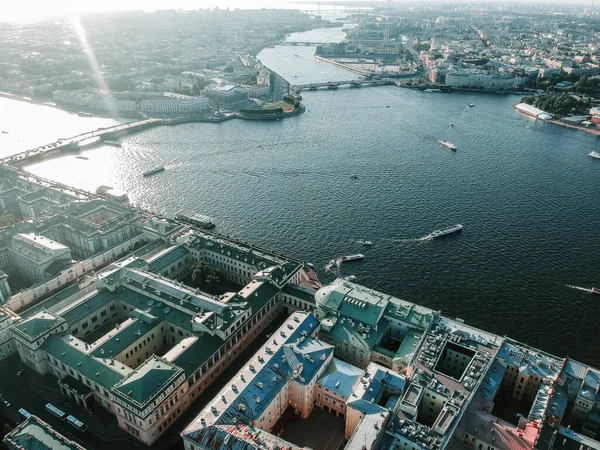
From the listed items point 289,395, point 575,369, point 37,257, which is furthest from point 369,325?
point 37,257

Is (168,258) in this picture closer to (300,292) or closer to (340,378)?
(300,292)

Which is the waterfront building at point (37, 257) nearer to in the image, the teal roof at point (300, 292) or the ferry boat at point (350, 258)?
the teal roof at point (300, 292)

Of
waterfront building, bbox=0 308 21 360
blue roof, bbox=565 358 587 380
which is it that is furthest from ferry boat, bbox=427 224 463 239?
waterfront building, bbox=0 308 21 360

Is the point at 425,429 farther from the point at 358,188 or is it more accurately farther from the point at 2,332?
the point at 358,188

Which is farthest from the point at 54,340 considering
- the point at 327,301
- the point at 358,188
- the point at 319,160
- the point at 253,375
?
the point at 319,160

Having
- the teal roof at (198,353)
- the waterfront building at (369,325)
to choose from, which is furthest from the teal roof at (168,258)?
the waterfront building at (369,325)

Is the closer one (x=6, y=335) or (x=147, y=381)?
(x=147, y=381)

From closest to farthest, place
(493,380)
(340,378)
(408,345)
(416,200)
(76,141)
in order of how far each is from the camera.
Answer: (340,378), (493,380), (408,345), (416,200), (76,141)
